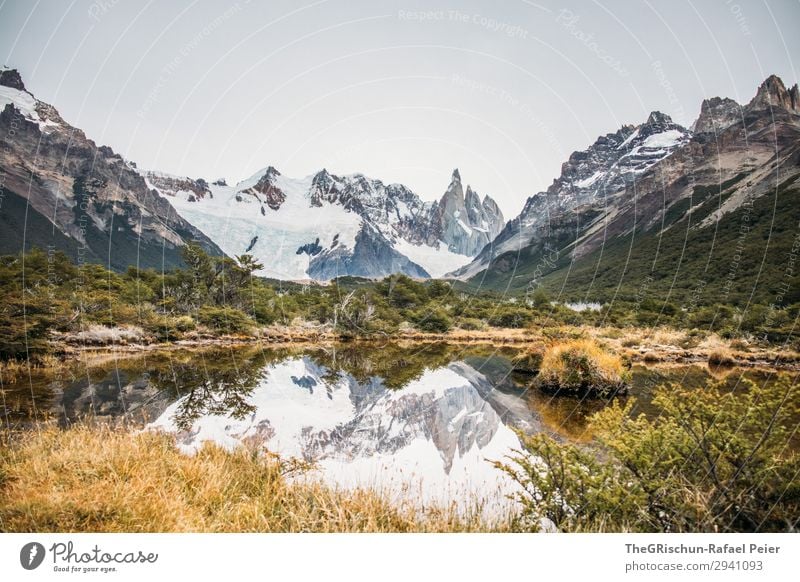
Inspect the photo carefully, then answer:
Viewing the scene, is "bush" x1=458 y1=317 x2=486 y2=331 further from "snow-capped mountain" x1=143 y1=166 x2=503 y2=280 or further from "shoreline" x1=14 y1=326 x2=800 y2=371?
"snow-capped mountain" x1=143 y1=166 x2=503 y2=280

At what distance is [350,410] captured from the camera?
30.8 ft

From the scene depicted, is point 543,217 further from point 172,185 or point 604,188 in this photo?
point 172,185

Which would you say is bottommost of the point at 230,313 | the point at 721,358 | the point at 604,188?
the point at 721,358

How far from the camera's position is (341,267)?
546ft

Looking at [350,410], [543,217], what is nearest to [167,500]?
[350,410]

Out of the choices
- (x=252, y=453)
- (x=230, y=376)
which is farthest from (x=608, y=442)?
(x=230, y=376)

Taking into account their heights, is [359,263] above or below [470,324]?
above

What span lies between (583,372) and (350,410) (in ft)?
24.6

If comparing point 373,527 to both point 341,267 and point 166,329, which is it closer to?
point 166,329

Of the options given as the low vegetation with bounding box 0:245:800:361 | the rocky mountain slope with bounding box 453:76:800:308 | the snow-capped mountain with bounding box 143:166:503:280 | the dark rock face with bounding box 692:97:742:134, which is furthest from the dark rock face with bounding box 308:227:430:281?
the dark rock face with bounding box 692:97:742:134

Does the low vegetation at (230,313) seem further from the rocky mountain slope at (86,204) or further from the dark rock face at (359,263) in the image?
the dark rock face at (359,263)

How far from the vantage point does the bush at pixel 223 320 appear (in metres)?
28.0

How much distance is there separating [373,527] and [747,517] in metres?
3.02

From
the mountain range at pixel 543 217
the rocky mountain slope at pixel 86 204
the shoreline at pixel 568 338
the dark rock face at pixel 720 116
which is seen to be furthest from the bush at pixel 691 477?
the dark rock face at pixel 720 116
